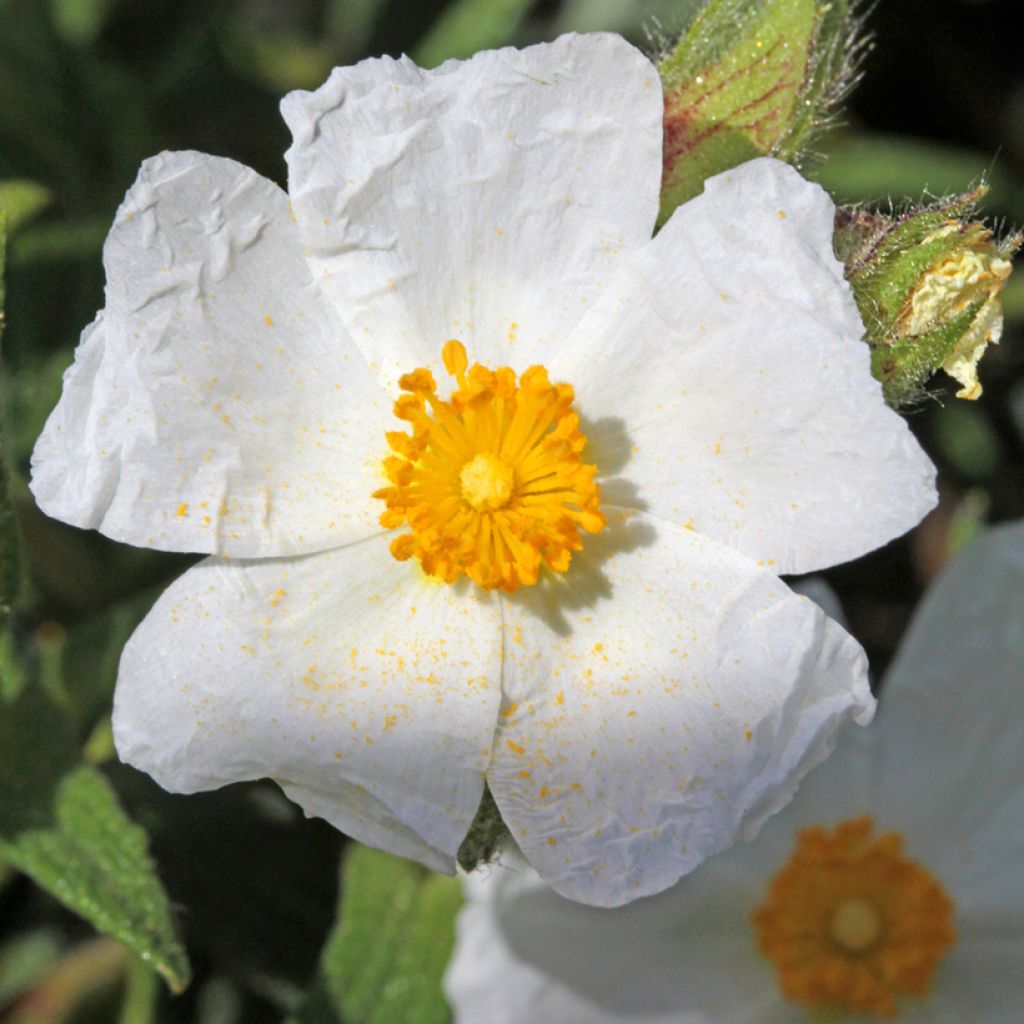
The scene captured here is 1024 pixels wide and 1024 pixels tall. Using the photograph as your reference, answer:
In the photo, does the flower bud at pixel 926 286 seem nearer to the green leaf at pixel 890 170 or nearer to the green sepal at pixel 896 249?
the green sepal at pixel 896 249

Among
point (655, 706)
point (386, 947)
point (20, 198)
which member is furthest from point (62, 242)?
point (655, 706)

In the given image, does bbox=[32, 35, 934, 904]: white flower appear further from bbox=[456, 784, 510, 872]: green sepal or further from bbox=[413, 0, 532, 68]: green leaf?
bbox=[413, 0, 532, 68]: green leaf

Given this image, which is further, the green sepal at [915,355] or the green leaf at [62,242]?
the green leaf at [62,242]

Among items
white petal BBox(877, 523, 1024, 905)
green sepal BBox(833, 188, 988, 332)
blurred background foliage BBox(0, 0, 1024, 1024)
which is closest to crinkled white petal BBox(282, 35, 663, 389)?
green sepal BBox(833, 188, 988, 332)

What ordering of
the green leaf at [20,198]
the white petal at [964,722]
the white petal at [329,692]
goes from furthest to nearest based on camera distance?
the white petal at [964,722] → the green leaf at [20,198] → the white petal at [329,692]

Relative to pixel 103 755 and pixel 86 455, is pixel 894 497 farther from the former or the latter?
pixel 103 755

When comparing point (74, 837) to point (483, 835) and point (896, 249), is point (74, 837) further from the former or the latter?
point (896, 249)

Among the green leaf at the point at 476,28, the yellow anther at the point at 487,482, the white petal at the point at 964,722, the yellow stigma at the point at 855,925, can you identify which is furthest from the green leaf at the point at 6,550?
the white petal at the point at 964,722
